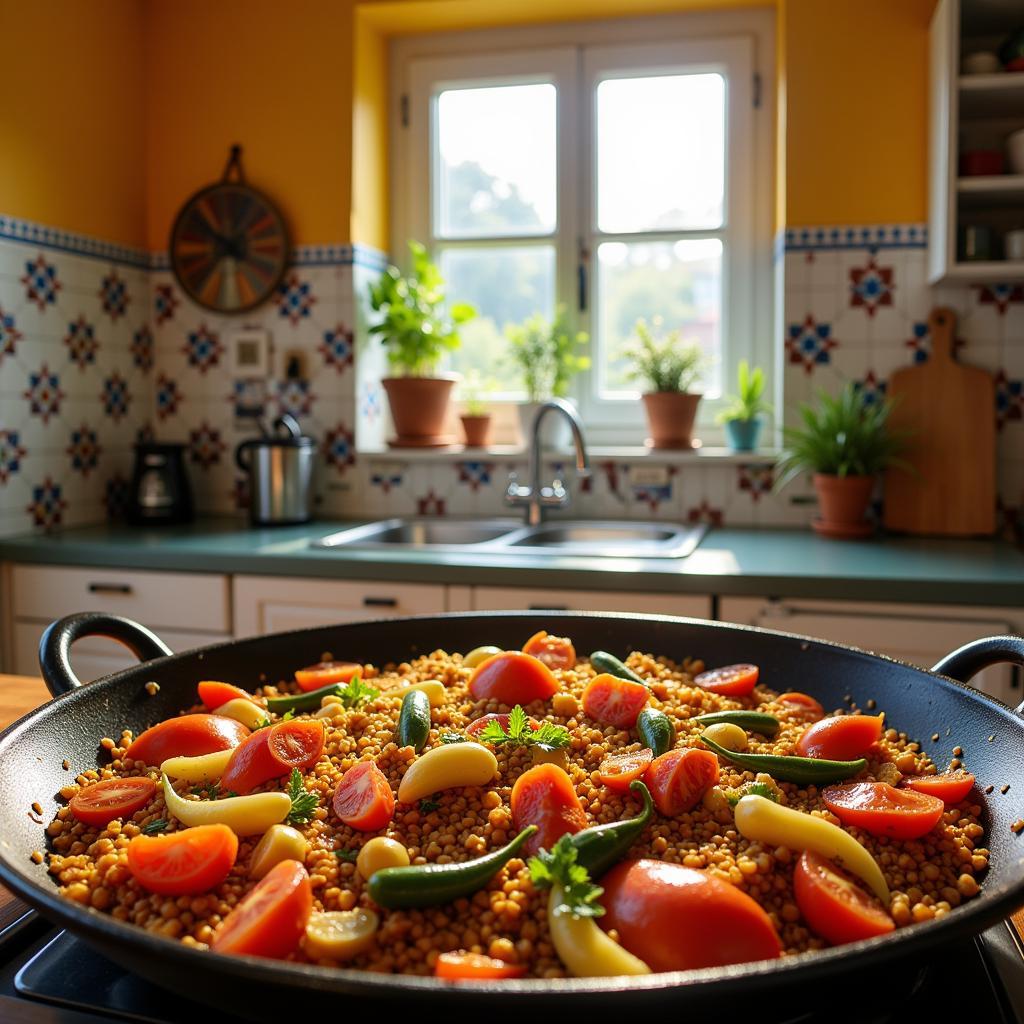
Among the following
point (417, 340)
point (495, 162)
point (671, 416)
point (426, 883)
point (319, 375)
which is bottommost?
point (426, 883)

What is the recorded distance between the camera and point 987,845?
0.77 m

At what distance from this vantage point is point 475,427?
10.4 feet

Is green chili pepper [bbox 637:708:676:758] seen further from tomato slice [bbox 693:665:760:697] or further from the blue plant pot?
the blue plant pot

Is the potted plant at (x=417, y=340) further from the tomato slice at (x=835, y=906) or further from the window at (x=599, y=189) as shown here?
the tomato slice at (x=835, y=906)

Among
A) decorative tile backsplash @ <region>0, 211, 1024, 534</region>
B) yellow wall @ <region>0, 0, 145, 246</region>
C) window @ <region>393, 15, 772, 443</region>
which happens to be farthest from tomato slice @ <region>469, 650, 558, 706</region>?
yellow wall @ <region>0, 0, 145, 246</region>

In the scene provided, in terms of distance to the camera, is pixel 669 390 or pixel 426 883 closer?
pixel 426 883

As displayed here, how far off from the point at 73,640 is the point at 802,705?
707mm

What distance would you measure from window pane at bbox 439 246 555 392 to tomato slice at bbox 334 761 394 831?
2.48 metres

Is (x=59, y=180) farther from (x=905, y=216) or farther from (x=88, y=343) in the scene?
(x=905, y=216)

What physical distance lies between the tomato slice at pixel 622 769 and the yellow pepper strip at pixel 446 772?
91mm

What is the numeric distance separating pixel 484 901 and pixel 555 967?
3.0 inches

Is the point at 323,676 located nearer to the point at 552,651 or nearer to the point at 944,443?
the point at 552,651

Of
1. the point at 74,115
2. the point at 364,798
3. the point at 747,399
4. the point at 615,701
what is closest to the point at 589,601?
the point at 747,399

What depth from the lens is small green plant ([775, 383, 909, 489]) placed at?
2.64m
